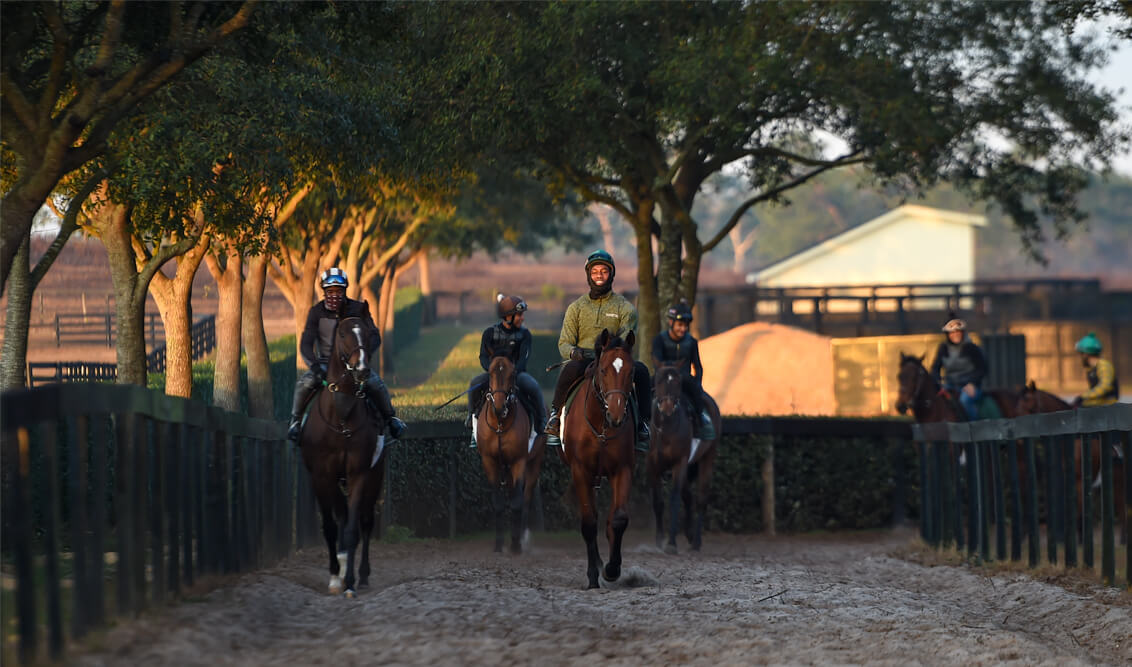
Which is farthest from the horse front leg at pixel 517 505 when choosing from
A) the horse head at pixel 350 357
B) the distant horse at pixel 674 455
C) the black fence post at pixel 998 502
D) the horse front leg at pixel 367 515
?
the black fence post at pixel 998 502

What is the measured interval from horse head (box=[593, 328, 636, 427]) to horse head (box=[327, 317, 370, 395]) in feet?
6.64

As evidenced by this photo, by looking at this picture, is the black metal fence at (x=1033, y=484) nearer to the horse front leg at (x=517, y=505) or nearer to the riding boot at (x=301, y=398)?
the horse front leg at (x=517, y=505)

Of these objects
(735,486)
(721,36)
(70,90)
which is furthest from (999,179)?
(70,90)

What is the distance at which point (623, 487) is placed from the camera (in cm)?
1323

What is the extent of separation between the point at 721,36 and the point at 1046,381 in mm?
30478

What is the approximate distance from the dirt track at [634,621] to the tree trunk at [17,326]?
540cm

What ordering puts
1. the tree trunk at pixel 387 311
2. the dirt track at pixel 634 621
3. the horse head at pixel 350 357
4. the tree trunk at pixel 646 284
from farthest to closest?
the tree trunk at pixel 387 311
the tree trunk at pixel 646 284
the horse head at pixel 350 357
the dirt track at pixel 634 621

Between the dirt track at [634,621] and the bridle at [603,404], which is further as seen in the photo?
the bridle at [603,404]

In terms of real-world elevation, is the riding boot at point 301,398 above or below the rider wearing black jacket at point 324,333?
below

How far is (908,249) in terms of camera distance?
2825 inches

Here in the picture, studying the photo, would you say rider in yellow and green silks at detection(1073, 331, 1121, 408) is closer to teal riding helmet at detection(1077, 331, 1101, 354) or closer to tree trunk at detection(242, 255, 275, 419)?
teal riding helmet at detection(1077, 331, 1101, 354)

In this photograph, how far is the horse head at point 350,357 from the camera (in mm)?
11891

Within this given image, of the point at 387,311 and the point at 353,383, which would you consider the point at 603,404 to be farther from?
the point at 387,311

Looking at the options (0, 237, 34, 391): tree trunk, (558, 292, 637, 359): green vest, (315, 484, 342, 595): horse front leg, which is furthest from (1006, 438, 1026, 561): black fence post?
(0, 237, 34, 391): tree trunk
